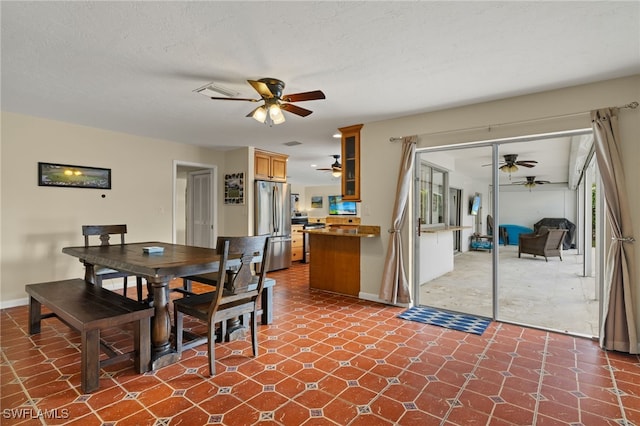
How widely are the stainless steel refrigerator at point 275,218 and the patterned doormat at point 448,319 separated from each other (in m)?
3.15

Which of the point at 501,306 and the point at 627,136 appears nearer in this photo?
the point at 627,136

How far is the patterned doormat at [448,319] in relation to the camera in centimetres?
333

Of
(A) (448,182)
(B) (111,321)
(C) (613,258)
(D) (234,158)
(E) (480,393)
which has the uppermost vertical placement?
(D) (234,158)

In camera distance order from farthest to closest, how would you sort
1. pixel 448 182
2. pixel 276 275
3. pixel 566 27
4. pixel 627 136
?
pixel 276 275, pixel 448 182, pixel 627 136, pixel 566 27

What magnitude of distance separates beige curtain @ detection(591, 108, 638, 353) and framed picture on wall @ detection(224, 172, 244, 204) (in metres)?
5.11

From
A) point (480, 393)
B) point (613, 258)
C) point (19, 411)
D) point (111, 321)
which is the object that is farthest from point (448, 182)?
point (19, 411)

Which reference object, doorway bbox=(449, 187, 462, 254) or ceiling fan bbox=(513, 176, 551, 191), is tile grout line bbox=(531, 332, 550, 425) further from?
doorway bbox=(449, 187, 462, 254)

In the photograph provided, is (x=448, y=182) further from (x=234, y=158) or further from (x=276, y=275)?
(x=234, y=158)

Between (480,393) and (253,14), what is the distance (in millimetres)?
2852

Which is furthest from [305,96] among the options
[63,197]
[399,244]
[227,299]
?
[63,197]

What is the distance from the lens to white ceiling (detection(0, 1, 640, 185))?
6.46 ft

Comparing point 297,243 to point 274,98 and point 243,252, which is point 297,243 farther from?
point 243,252

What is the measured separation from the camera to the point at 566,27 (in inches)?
83.3

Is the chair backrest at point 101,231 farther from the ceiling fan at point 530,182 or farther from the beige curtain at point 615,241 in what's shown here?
the beige curtain at point 615,241
